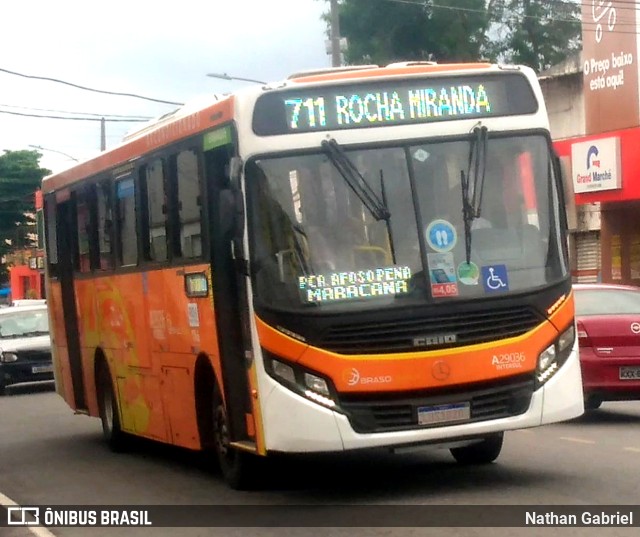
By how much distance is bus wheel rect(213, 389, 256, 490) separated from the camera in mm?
11234

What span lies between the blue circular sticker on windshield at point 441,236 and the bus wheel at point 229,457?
2333mm

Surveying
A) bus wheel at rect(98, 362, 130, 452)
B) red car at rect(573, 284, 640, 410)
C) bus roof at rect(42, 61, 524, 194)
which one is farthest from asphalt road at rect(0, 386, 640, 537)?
bus roof at rect(42, 61, 524, 194)

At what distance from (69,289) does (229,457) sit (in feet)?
19.1

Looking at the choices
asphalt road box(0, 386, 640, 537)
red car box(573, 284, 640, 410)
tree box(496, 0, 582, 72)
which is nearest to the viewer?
asphalt road box(0, 386, 640, 537)

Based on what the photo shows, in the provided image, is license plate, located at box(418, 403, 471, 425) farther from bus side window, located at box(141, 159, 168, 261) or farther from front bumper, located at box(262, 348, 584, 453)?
bus side window, located at box(141, 159, 168, 261)

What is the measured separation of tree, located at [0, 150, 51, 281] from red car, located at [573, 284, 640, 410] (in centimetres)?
5586

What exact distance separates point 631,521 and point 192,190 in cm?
471

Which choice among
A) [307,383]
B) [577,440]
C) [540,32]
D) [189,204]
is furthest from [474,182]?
[540,32]

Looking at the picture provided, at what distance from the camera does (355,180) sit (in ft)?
33.2

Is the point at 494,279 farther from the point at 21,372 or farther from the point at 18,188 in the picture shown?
the point at 18,188

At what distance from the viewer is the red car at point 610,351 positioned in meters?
15.5

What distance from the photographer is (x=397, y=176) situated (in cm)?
1020

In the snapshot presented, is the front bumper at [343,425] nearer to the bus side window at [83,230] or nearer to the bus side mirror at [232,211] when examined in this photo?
the bus side mirror at [232,211]

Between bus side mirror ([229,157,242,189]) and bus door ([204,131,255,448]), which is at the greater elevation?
bus side mirror ([229,157,242,189])
